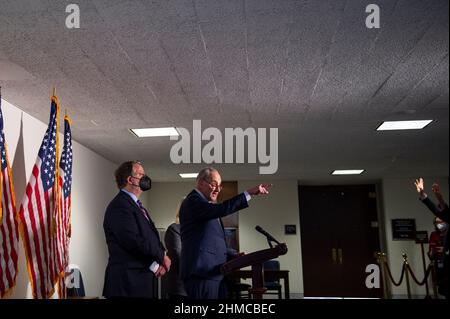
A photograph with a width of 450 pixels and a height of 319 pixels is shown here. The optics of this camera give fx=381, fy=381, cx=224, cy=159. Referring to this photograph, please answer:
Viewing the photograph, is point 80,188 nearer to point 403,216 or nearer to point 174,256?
point 174,256

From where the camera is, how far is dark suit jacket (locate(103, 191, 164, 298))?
164 centimetres

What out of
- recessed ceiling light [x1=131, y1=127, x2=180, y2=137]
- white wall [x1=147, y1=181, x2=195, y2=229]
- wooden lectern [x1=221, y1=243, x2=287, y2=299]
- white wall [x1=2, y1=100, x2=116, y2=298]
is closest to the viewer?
wooden lectern [x1=221, y1=243, x2=287, y2=299]

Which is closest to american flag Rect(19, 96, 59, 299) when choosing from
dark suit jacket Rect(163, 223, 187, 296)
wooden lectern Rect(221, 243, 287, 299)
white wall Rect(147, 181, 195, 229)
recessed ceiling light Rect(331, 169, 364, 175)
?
dark suit jacket Rect(163, 223, 187, 296)

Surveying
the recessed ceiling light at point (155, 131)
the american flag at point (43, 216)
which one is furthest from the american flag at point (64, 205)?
the recessed ceiling light at point (155, 131)

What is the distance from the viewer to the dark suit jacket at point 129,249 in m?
1.64

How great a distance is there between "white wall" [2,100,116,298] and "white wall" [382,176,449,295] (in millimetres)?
4715

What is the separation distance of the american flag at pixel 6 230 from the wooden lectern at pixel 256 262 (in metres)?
1.65

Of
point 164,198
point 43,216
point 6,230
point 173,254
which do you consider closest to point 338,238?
point 164,198

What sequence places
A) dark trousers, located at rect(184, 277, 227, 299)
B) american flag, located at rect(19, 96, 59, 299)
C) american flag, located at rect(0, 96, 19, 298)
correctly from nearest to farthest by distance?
1. dark trousers, located at rect(184, 277, 227, 299)
2. american flag, located at rect(0, 96, 19, 298)
3. american flag, located at rect(19, 96, 59, 299)

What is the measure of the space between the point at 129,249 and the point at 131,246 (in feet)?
0.09

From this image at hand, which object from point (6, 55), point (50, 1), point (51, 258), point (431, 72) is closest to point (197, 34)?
point (50, 1)

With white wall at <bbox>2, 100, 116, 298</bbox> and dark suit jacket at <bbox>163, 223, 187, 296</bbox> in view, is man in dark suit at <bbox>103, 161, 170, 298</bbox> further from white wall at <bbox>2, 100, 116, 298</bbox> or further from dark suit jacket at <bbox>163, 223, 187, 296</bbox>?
white wall at <bbox>2, 100, 116, 298</bbox>

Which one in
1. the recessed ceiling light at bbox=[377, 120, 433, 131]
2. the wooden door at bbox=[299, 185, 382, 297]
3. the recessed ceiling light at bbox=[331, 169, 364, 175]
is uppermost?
the recessed ceiling light at bbox=[377, 120, 433, 131]

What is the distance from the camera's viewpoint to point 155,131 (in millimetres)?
4020
